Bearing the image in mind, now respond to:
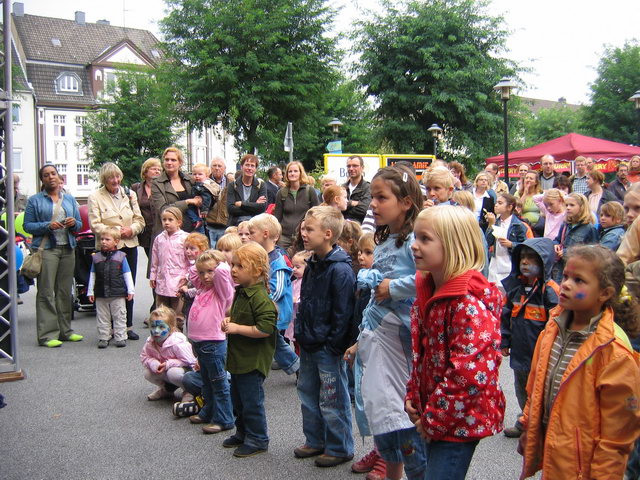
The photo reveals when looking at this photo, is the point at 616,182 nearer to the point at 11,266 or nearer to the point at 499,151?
the point at 11,266

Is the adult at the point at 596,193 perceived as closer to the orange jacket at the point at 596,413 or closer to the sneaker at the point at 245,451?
the sneaker at the point at 245,451

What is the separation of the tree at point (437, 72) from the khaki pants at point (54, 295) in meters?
25.0

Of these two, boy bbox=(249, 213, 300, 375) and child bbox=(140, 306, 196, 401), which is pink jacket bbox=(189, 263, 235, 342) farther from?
child bbox=(140, 306, 196, 401)

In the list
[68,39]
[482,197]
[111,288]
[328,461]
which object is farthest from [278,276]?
[68,39]

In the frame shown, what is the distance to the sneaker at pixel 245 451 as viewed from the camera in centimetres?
444

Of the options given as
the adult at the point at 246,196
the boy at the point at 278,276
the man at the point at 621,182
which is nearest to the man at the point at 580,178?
the man at the point at 621,182

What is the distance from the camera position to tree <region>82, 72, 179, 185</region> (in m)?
36.1

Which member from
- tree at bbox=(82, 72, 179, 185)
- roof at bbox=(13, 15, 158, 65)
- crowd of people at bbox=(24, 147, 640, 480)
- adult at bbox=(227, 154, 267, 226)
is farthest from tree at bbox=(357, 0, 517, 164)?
roof at bbox=(13, 15, 158, 65)

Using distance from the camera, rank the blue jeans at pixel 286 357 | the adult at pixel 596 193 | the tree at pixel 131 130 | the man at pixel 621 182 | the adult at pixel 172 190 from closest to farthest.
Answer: the blue jeans at pixel 286 357
the adult at pixel 172 190
the adult at pixel 596 193
the man at pixel 621 182
the tree at pixel 131 130

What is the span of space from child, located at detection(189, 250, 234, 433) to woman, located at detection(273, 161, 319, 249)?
385 cm

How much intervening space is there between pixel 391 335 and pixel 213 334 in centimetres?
184

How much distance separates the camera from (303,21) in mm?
21688

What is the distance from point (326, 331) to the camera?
414 centimetres

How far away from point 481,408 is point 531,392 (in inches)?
23.9
